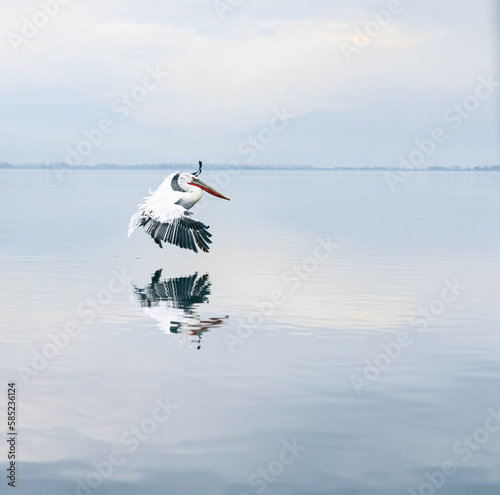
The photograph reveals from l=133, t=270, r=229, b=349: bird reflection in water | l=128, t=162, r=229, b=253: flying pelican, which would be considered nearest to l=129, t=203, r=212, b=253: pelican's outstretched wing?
l=128, t=162, r=229, b=253: flying pelican

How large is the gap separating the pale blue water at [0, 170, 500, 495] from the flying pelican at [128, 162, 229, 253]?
0.97 m

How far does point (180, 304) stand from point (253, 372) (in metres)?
5.41

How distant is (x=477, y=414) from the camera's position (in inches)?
433

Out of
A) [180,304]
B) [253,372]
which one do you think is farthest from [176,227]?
[253,372]

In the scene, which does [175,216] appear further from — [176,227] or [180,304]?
[180,304]

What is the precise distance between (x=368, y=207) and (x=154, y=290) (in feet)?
113

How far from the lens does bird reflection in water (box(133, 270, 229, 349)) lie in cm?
1554

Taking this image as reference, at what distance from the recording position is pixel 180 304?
1808 centimetres

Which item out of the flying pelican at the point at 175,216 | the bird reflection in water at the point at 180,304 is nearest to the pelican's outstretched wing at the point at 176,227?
the flying pelican at the point at 175,216

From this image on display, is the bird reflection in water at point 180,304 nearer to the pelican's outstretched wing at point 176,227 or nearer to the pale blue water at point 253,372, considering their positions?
the pale blue water at point 253,372

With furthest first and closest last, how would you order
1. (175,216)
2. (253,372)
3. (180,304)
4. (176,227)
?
(175,216)
(176,227)
(180,304)
(253,372)

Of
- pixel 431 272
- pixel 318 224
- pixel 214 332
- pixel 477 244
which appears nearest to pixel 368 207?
pixel 318 224

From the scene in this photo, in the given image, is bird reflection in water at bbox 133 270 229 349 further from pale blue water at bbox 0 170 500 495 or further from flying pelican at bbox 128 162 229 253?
flying pelican at bbox 128 162 229 253

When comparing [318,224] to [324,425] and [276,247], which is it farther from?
[324,425]
